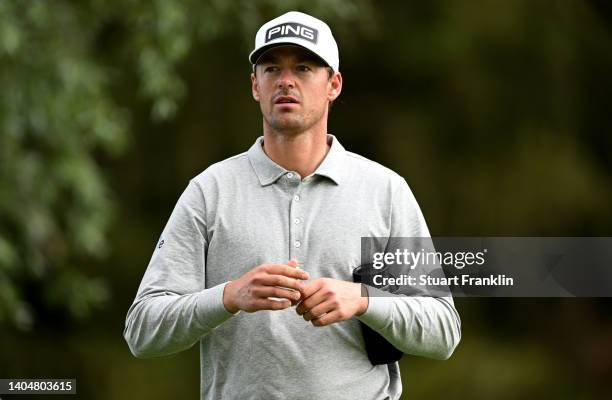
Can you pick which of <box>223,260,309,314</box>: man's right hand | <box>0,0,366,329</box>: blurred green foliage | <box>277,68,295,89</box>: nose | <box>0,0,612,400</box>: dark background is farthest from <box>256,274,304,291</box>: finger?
<box>0,0,612,400</box>: dark background

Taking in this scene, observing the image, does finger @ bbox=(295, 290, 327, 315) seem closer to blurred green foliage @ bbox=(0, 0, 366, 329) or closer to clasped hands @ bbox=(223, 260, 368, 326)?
clasped hands @ bbox=(223, 260, 368, 326)

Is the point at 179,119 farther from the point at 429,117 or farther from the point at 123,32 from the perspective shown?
the point at 123,32

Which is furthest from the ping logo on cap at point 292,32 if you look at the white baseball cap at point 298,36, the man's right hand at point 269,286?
the man's right hand at point 269,286

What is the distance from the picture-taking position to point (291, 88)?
3.18 meters

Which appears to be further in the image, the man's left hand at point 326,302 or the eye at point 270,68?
the eye at point 270,68

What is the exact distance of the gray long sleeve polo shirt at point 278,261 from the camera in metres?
3.10

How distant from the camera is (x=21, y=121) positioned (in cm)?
715

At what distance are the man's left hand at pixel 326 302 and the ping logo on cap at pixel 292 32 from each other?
1.89ft

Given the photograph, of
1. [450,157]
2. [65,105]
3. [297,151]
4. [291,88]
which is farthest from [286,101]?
[450,157]

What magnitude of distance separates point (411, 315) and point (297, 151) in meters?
0.46

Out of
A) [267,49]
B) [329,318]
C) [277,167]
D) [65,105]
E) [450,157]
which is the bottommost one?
[329,318]

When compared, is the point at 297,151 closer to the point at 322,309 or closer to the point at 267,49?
the point at 267,49

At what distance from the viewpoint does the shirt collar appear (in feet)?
10.6

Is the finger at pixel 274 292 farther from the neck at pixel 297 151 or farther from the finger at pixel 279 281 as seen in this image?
the neck at pixel 297 151
